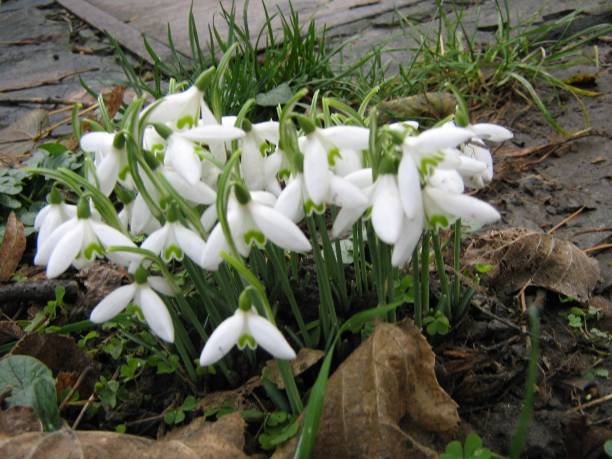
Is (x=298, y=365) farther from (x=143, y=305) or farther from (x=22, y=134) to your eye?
(x=22, y=134)

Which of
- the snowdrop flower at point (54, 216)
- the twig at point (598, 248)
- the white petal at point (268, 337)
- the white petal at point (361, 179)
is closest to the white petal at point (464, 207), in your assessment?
the white petal at point (361, 179)

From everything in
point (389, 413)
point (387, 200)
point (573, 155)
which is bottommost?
point (573, 155)

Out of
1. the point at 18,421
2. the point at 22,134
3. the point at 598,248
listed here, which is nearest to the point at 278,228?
the point at 18,421

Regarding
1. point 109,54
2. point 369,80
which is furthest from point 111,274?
point 109,54

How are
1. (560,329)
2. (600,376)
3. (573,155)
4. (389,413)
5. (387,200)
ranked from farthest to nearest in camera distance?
(573,155) < (560,329) < (600,376) < (389,413) < (387,200)

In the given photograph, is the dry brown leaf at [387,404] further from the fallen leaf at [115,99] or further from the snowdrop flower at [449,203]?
the fallen leaf at [115,99]

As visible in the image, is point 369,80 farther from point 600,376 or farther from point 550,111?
point 600,376

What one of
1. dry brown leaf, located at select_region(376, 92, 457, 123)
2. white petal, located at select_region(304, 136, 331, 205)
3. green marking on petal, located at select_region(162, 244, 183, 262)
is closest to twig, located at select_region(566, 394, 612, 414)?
white petal, located at select_region(304, 136, 331, 205)
